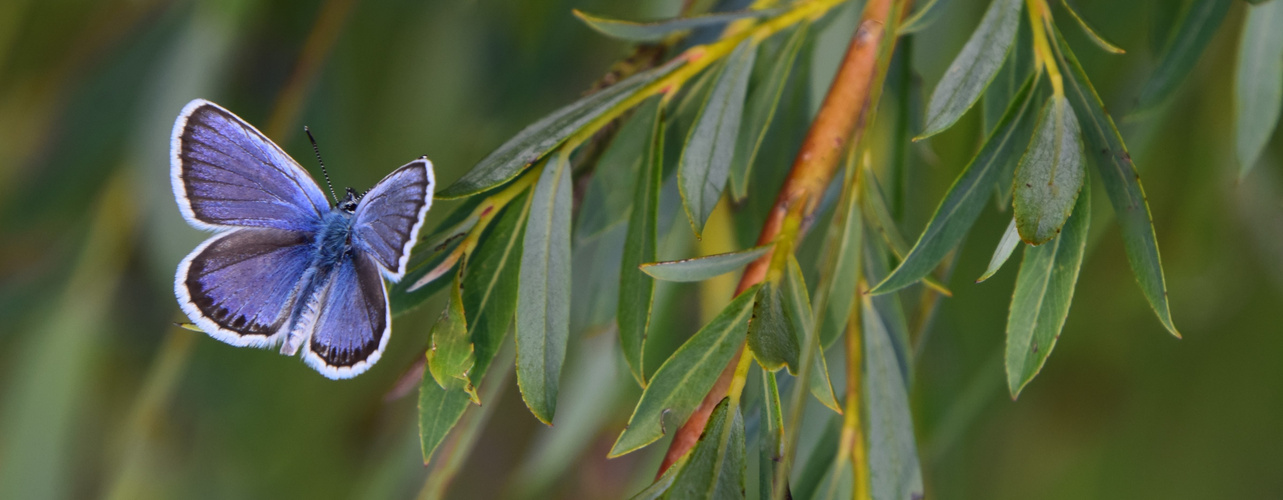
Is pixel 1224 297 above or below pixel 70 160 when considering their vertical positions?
below

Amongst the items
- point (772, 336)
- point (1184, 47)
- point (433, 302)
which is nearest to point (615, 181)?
point (772, 336)

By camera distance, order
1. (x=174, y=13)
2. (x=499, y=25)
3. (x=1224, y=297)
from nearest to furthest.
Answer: (x=174, y=13)
(x=499, y=25)
(x=1224, y=297)

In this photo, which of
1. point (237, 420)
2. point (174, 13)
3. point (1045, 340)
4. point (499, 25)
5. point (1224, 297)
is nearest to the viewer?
point (1045, 340)

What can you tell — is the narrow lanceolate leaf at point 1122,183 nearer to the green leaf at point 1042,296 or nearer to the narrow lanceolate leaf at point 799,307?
the green leaf at point 1042,296

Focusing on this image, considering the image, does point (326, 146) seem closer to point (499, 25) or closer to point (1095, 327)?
point (499, 25)

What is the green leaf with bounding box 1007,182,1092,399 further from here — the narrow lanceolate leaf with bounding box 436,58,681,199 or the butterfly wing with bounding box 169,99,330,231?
the butterfly wing with bounding box 169,99,330,231

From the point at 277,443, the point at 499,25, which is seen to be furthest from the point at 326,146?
the point at 277,443

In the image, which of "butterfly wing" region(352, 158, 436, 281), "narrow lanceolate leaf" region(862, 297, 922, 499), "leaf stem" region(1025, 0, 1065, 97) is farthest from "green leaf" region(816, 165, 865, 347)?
"butterfly wing" region(352, 158, 436, 281)

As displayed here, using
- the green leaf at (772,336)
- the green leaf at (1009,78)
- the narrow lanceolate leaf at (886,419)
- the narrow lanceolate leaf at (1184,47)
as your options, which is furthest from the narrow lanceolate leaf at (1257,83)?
the green leaf at (772,336)
